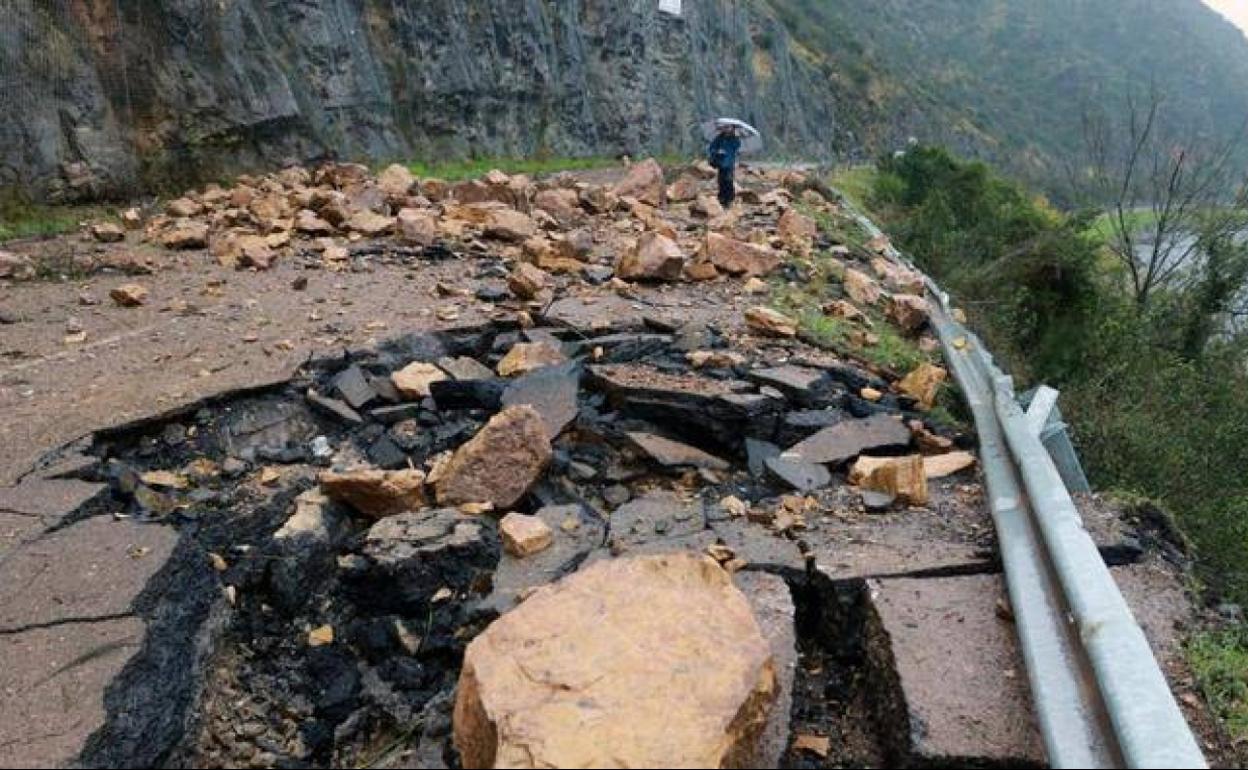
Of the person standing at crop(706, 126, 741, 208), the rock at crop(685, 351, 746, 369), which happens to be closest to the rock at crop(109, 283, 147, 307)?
the rock at crop(685, 351, 746, 369)

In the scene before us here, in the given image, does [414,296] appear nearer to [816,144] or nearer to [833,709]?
[833,709]

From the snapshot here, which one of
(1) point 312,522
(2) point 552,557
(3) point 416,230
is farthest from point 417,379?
(3) point 416,230

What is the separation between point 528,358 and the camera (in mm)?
4410

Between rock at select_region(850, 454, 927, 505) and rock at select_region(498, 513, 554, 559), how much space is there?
1.15 metres

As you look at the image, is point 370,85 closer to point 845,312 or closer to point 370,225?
point 370,225

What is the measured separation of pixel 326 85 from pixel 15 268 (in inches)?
305

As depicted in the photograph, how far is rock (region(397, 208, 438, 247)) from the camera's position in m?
6.88

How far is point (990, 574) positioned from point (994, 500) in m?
0.28

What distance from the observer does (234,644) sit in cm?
270

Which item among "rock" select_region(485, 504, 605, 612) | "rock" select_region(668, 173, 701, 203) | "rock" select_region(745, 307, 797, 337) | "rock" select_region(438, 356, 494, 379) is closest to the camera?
"rock" select_region(485, 504, 605, 612)

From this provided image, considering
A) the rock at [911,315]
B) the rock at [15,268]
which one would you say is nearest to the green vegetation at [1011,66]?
the rock at [911,315]

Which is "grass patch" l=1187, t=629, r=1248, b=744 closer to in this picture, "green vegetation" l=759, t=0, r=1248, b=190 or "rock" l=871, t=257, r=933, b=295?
"rock" l=871, t=257, r=933, b=295

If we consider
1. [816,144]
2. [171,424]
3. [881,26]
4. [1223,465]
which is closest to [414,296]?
[171,424]

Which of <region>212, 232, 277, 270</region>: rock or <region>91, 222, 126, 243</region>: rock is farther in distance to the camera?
<region>91, 222, 126, 243</region>: rock
